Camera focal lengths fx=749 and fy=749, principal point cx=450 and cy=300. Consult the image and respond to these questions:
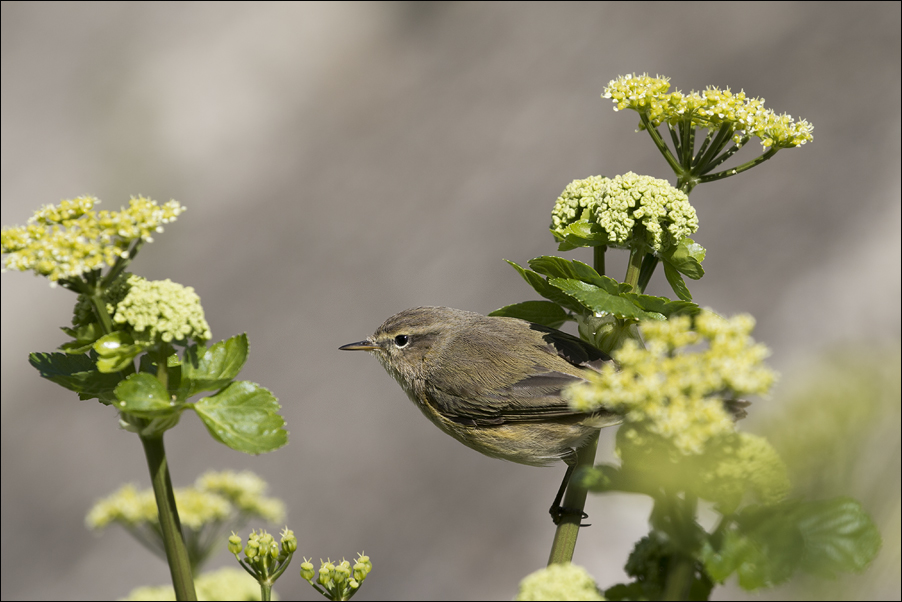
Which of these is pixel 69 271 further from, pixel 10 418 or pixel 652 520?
pixel 10 418

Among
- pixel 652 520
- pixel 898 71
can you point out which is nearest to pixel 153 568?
pixel 652 520

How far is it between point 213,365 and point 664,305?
3.78 ft

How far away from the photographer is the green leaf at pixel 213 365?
1.82 m

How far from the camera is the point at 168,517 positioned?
1.81m

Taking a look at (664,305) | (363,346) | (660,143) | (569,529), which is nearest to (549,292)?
(664,305)

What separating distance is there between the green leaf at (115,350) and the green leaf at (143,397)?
4 cm

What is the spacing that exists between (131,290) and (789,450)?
58.5 inches

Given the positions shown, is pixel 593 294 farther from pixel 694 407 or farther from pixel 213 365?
pixel 213 365

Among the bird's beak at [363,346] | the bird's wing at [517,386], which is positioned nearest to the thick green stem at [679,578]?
the bird's wing at [517,386]

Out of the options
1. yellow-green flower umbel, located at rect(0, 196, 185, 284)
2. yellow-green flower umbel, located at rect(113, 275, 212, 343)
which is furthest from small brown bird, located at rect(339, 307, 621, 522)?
yellow-green flower umbel, located at rect(0, 196, 185, 284)

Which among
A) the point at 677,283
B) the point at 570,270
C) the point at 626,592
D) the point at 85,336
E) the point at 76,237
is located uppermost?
the point at 677,283

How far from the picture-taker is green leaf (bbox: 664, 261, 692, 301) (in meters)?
2.18

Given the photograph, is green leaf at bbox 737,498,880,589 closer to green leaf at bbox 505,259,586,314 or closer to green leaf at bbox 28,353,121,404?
green leaf at bbox 505,259,586,314

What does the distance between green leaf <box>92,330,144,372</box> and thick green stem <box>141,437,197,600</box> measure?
203 millimetres
